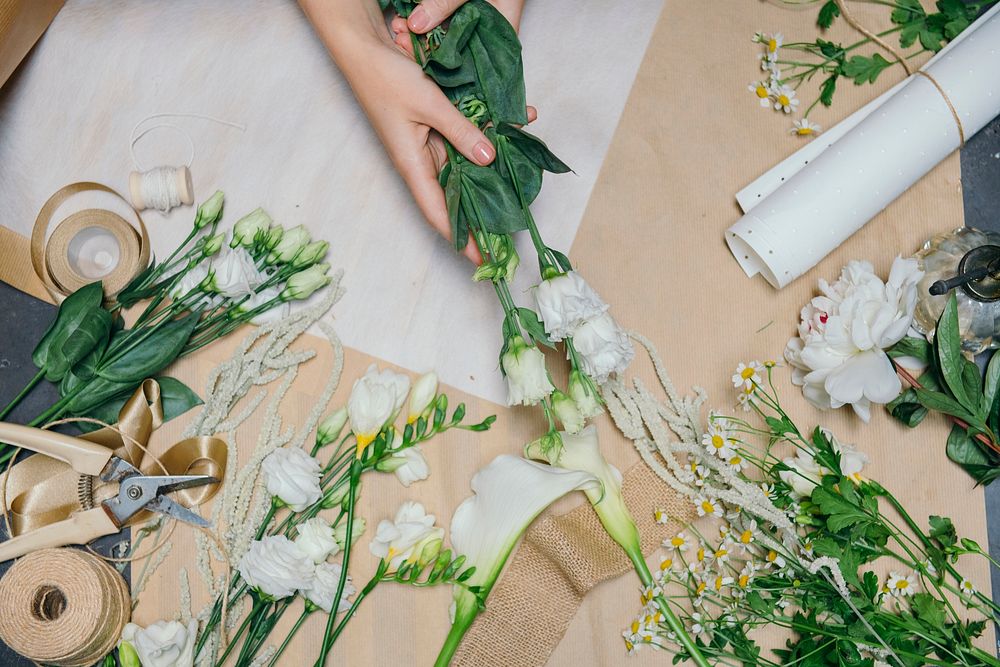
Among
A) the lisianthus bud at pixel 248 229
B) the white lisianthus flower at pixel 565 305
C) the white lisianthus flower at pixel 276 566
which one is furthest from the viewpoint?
the lisianthus bud at pixel 248 229

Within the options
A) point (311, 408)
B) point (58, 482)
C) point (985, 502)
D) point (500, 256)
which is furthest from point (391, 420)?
point (985, 502)

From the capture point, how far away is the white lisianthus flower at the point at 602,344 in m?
0.68

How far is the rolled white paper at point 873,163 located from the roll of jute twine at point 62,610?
2.45 feet

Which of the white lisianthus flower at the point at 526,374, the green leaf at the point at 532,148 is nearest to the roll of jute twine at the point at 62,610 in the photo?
the white lisianthus flower at the point at 526,374

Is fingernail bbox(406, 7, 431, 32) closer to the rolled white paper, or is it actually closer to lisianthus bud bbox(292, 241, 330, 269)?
lisianthus bud bbox(292, 241, 330, 269)

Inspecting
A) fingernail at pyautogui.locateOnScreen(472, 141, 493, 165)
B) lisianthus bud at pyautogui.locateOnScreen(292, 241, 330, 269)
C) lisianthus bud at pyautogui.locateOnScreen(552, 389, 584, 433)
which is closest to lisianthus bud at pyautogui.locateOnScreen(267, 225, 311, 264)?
lisianthus bud at pyautogui.locateOnScreen(292, 241, 330, 269)

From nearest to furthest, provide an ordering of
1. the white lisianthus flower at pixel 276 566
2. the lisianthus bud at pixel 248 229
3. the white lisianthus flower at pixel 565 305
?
the white lisianthus flower at pixel 565 305 < the white lisianthus flower at pixel 276 566 < the lisianthus bud at pixel 248 229

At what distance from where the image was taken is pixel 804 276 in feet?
2.99

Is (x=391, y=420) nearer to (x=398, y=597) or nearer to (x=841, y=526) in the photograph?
(x=398, y=597)

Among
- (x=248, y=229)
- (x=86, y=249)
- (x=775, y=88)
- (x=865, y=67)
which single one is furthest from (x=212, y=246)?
(x=865, y=67)

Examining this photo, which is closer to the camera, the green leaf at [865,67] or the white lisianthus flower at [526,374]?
the white lisianthus flower at [526,374]

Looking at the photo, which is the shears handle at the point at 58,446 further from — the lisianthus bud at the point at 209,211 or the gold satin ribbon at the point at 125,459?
the lisianthus bud at the point at 209,211

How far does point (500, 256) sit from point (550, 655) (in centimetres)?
42

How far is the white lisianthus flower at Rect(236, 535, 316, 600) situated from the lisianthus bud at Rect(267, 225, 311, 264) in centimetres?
29
